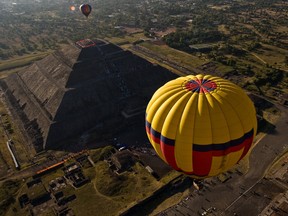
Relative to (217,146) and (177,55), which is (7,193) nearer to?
(217,146)

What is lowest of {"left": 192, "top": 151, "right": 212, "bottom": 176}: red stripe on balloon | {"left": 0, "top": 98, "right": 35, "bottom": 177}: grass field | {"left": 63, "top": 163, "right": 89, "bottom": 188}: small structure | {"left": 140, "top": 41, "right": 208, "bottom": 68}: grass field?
{"left": 140, "top": 41, "right": 208, "bottom": 68}: grass field

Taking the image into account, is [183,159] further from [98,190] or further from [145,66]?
[145,66]

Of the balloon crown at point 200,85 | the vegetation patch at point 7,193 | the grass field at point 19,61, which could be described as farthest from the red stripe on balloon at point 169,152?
the grass field at point 19,61

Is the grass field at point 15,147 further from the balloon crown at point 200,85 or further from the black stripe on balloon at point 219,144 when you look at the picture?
the balloon crown at point 200,85

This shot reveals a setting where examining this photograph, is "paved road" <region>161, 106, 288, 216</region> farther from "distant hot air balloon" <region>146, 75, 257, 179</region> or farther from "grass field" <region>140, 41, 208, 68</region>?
"grass field" <region>140, 41, 208, 68</region>

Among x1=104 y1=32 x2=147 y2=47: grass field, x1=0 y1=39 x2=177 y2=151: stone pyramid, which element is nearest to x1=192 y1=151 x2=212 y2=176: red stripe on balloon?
x1=0 y1=39 x2=177 y2=151: stone pyramid
